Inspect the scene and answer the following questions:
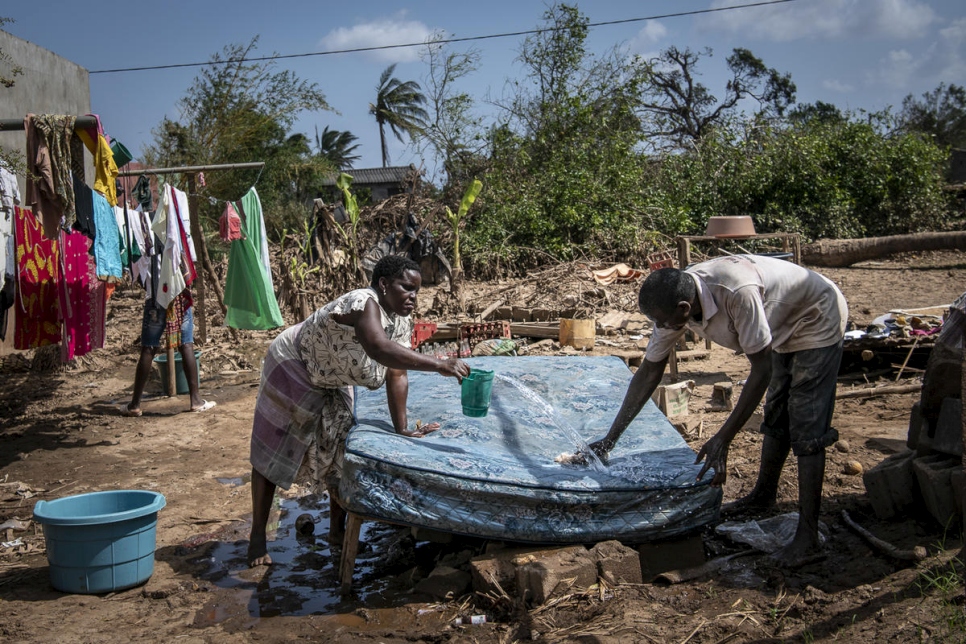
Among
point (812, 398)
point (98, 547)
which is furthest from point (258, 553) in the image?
point (812, 398)

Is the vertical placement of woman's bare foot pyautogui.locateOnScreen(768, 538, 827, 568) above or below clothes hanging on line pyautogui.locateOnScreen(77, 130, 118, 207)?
A: below

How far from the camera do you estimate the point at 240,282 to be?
852cm

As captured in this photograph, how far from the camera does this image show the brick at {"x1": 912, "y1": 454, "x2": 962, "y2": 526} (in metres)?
3.36

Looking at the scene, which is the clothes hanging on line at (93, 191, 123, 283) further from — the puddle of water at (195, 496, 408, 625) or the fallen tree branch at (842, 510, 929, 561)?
the fallen tree branch at (842, 510, 929, 561)

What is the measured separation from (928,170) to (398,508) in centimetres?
1629

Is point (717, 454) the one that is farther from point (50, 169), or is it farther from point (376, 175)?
point (376, 175)

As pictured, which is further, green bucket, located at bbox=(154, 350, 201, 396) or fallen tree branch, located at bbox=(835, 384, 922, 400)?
green bucket, located at bbox=(154, 350, 201, 396)

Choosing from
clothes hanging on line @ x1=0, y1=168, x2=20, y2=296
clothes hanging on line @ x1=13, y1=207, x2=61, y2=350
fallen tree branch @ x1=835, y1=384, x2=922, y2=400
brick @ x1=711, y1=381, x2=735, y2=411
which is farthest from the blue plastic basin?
fallen tree branch @ x1=835, y1=384, x2=922, y2=400

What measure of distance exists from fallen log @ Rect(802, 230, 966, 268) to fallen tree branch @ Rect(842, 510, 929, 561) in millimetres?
11282

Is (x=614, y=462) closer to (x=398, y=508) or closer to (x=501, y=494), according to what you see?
(x=501, y=494)

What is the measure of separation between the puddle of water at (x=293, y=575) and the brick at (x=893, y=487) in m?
2.29

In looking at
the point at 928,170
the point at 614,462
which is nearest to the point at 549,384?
the point at 614,462

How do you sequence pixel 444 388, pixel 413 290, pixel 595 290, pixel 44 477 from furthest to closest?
1. pixel 595 290
2. pixel 44 477
3. pixel 444 388
4. pixel 413 290

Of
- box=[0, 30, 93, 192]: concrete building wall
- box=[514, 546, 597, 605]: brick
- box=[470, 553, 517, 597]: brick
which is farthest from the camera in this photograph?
box=[0, 30, 93, 192]: concrete building wall
